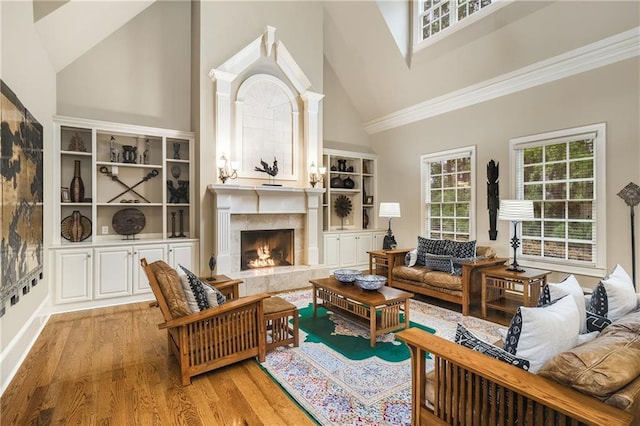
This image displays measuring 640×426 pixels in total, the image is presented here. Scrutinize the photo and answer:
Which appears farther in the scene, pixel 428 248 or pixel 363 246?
pixel 363 246

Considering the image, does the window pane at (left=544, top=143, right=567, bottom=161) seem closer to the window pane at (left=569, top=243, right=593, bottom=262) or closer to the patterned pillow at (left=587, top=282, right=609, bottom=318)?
the window pane at (left=569, top=243, right=593, bottom=262)

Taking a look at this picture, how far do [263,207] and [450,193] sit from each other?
3.34m

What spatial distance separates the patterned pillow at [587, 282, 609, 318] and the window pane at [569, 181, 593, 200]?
267 cm

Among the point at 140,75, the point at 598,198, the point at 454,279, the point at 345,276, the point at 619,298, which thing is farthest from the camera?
the point at 140,75

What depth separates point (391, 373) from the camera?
258cm

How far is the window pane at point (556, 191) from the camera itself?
14.4 ft

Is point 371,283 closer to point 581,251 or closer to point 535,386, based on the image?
point 535,386

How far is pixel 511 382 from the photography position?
1.30 meters

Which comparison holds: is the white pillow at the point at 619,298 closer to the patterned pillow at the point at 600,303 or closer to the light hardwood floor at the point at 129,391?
the patterned pillow at the point at 600,303

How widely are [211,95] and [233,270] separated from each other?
9.23 ft

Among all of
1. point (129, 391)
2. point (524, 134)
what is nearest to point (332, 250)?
point (524, 134)

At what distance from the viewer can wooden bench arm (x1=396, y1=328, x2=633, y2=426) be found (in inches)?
42.5

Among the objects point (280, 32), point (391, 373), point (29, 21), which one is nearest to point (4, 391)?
point (391, 373)

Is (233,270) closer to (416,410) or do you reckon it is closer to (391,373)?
(391,373)
